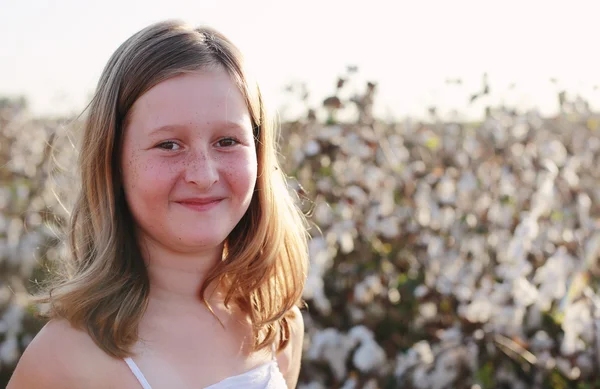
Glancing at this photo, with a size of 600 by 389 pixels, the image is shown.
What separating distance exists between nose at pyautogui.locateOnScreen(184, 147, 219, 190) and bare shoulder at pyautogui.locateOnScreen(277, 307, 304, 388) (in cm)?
50

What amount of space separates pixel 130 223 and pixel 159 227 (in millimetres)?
100

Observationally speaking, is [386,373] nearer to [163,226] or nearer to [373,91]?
[373,91]

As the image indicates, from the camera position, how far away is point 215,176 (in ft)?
5.13

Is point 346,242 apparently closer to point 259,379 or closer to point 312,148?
A: point 312,148

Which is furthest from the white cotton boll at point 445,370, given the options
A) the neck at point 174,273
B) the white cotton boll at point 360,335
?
the neck at point 174,273

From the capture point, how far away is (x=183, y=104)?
5.03 feet

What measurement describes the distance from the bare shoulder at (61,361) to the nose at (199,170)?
0.33 m

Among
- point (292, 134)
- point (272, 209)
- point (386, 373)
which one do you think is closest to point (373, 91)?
point (292, 134)

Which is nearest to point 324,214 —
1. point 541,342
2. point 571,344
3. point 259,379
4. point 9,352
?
point 541,342

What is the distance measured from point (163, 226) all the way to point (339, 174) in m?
2.17

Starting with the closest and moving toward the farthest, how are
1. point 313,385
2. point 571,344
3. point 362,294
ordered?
point 571,344, point 313,385, point 362,294

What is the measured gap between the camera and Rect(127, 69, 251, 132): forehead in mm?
1531

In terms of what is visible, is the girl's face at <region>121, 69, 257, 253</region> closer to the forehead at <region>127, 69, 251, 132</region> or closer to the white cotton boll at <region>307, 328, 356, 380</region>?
the forehead at <region>127, 69, 251, 132</region>

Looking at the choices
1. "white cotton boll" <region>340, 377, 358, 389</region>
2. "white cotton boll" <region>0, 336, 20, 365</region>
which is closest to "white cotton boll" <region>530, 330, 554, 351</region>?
"white cotton boll" <region>340, 377, 358, 389</region>
